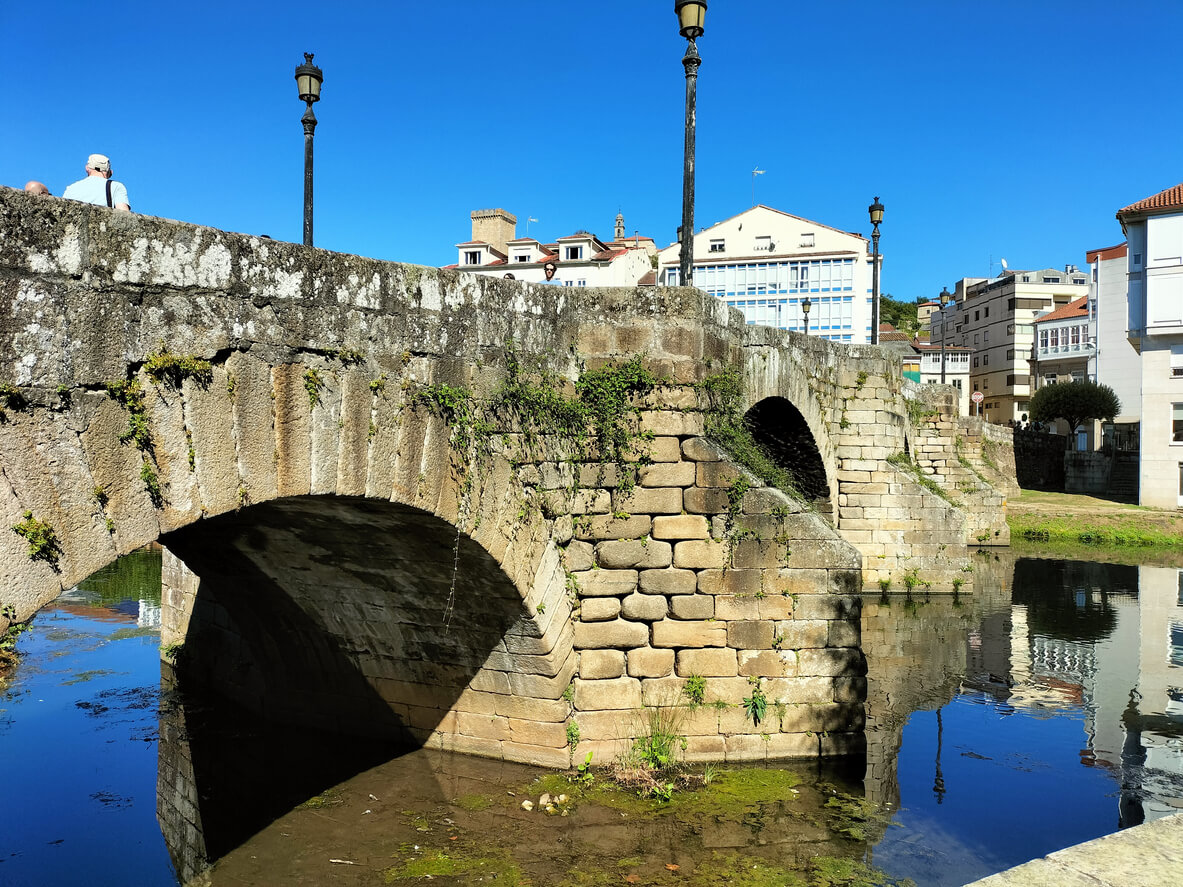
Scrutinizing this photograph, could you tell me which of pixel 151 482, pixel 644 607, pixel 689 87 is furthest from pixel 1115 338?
pixel 151 482

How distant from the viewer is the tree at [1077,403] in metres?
38.8

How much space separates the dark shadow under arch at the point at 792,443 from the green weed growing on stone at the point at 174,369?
8205 mm

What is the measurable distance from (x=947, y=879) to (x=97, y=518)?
5804 mm

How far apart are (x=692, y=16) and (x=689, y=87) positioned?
580mm

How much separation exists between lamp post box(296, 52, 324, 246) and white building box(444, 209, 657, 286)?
2823 centimetres

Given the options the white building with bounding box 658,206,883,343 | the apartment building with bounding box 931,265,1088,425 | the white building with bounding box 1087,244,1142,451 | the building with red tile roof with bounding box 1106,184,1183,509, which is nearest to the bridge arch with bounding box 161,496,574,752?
the building with red tile roof with bounding box 1106,184,1183,509

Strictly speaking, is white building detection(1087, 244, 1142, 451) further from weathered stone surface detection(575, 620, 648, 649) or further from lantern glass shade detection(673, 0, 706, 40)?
weathered stone surface detection(575, 620, 648, 649)

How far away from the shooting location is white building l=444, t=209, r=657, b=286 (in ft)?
127

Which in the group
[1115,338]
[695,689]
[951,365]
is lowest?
[695,689]

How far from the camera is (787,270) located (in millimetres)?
38906

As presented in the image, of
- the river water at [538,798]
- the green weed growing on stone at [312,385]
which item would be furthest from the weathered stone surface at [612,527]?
the green weed growing on stone at [312,385]

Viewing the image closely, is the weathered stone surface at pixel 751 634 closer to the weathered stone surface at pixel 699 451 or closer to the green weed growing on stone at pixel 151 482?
the weathered stone surface at pixel 699 451

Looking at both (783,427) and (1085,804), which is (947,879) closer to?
(1085,804)

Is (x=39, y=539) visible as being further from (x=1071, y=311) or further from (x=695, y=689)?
(x=1071, y=311)
